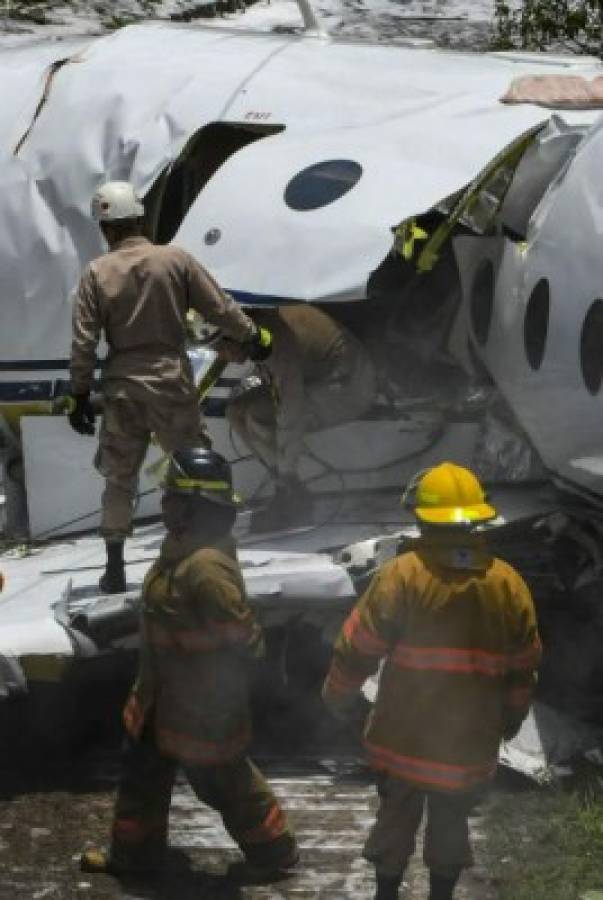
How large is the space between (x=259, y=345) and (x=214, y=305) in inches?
11.6

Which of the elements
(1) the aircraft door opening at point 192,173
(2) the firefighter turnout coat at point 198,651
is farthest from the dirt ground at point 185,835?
(1) the aircraft door opening at point 192,173

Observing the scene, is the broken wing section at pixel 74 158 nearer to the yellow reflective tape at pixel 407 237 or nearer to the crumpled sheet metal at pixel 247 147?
the crumpled sheet metal at pixel 247 147

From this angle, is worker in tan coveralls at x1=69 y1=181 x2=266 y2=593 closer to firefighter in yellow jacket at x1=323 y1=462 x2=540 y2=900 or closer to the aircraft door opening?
the aircraft door opening

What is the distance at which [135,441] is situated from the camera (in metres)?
8.32

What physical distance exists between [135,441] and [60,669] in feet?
3.59

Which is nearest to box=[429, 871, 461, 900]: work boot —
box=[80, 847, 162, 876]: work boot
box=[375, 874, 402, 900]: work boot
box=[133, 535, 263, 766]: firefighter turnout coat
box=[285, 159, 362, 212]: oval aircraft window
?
box=[375, 874, 402, 900]: work boot

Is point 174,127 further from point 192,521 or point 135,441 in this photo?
point 192,521

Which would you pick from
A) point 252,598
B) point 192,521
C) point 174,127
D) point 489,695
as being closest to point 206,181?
point 174,127

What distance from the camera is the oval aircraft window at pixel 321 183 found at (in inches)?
357

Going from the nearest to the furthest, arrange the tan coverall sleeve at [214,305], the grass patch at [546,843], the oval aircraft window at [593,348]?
the grass patch at [546,843] → the oval aircraft window at [593,348] → the tan coverall sleeve at [214,305]

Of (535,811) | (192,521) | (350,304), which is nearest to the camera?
(192,521)

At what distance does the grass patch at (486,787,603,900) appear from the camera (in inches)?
261

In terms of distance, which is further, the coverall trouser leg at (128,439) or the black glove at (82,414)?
the coverall trouser leg at (128,439)

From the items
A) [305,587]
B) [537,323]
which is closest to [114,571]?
[305,587]
